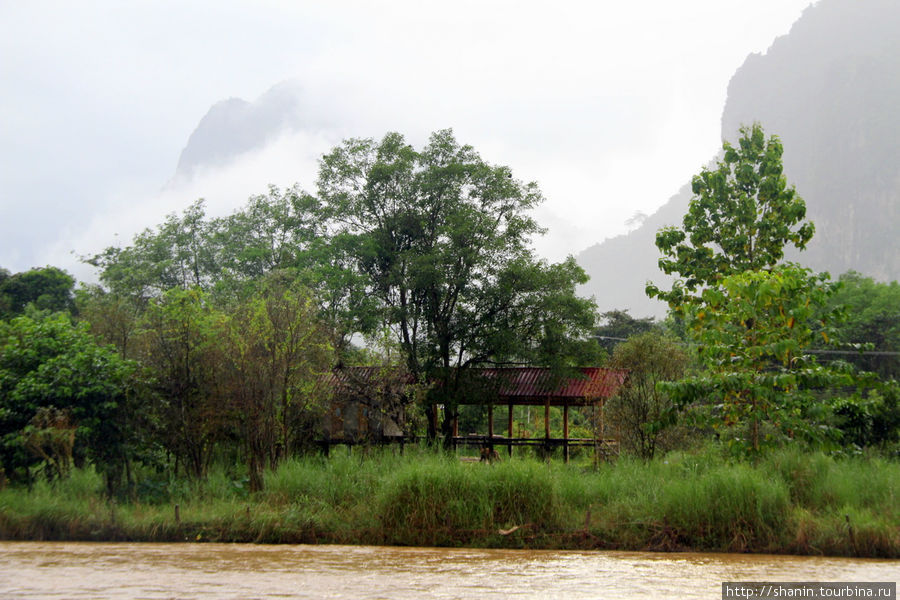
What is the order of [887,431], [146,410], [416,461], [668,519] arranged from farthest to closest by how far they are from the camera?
[146,410], [887,431], [416,461], [668,519]

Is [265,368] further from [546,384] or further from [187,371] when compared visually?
[546,384]

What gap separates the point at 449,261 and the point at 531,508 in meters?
11.9

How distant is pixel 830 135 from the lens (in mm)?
142375

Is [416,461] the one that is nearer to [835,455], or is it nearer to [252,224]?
[835,455]

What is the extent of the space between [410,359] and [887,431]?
12563mm

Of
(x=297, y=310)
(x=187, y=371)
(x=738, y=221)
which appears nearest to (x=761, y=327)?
(x=738, y=221)

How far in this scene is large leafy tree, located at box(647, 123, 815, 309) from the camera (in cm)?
1364

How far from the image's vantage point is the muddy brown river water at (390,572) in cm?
826

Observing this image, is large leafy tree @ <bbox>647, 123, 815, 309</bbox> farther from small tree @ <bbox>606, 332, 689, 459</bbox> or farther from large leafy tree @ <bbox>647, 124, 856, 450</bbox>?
small tree @ <bbox>606, 332, 689, 459</bbox>

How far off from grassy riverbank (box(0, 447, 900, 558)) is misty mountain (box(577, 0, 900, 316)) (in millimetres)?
107686

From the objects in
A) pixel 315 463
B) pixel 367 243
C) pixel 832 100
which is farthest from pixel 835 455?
pixel 832 100

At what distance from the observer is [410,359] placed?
2220cm

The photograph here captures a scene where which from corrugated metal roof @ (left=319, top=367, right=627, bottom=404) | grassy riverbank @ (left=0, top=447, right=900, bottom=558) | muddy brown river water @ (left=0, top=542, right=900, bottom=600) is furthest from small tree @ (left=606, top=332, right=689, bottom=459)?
muddy brown river water @ (left=0, top=542, right=900, bottom=600)

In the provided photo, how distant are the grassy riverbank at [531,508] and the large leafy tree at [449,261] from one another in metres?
9.30
